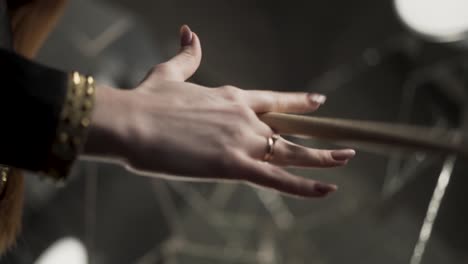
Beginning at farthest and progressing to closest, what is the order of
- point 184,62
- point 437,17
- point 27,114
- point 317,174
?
point 437,17 → point 317,174 → point 184,62 → point 27,114

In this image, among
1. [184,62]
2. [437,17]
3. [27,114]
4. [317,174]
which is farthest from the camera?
[437,17]

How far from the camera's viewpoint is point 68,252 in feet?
3.52

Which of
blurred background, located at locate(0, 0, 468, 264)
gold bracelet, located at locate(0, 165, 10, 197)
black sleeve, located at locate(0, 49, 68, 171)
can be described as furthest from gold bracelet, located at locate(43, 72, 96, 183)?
blurred background, located at locate(0, 0, 468, 264)

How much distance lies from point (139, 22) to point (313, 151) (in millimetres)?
938

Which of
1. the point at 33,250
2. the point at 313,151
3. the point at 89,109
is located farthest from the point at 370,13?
the point at 89,109

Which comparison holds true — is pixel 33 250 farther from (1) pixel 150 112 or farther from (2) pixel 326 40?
(2) pixel 326 40

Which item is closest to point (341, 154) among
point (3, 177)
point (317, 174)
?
point (3, 177)

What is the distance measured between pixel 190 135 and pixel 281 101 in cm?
10

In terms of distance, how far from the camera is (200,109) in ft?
1.39

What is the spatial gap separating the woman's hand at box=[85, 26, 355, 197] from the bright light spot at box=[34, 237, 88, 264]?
685 mm

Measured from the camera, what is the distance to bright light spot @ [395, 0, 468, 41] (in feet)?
3.84

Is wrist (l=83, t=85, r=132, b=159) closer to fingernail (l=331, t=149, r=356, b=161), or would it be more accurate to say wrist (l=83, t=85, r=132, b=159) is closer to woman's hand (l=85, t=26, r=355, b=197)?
woman's hand (l=85, t=26, r=355, b=197)

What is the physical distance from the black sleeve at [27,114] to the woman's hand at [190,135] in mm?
27

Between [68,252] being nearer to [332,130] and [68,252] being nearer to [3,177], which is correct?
[3,177]
